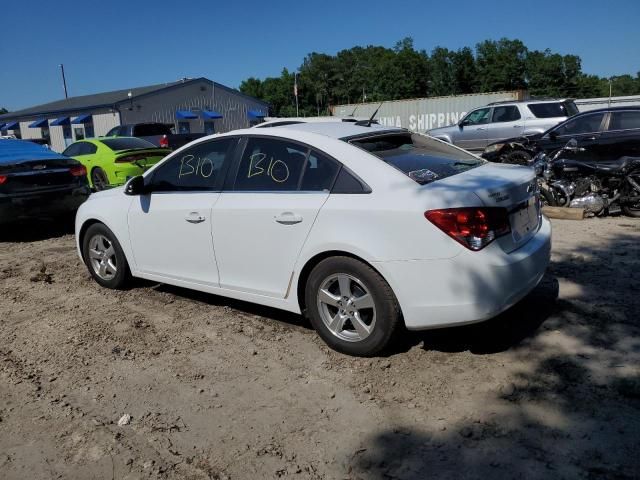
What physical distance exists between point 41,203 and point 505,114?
1282 centimetres

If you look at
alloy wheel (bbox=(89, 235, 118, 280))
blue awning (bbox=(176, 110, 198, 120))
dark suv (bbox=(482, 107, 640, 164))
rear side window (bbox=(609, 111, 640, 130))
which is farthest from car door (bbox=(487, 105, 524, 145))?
blue awning (bbox=(176, 110, 198, 120))

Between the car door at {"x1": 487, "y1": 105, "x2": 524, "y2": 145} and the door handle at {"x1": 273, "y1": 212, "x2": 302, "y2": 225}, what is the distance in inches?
531

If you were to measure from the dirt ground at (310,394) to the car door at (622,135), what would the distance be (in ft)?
17.9

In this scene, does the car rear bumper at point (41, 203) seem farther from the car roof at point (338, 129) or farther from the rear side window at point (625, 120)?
the rear side window at point (625, 120)

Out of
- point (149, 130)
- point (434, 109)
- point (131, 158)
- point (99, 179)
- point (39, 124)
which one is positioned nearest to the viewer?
point (131, 158)

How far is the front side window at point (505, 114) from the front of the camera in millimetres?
15922

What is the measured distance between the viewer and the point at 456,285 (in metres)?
3.34

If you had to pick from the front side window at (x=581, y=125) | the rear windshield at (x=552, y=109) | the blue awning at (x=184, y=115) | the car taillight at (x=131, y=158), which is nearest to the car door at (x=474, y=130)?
the rear windshield at (x=552, y=109)

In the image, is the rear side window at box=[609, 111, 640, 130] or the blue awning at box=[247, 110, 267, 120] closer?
the rear side window at box=[609, 111, 640, 130]

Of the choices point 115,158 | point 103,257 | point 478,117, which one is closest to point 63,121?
point 115,158

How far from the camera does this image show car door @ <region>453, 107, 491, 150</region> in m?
16.5

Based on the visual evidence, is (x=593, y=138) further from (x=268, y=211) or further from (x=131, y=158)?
(x=131, y=158)

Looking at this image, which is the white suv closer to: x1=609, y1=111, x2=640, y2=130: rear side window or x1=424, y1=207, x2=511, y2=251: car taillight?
x1=609, y1=111, x2=640, y2=130: rear side window

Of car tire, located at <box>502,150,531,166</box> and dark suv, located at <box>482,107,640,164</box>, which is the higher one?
dark suv, located at <box>482,107,640,164</box>
